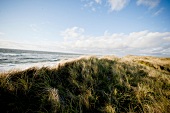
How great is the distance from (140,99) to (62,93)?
2687 millimetres

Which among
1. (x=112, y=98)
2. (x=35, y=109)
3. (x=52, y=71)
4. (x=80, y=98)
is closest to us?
(x=35, y=109)

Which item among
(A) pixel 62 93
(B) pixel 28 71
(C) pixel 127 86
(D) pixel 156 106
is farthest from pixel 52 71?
(D) pixel 156 106

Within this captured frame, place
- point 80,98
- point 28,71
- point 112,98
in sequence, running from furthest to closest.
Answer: point 28,71, point 112,98, point 80,98

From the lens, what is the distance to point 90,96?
133 inches

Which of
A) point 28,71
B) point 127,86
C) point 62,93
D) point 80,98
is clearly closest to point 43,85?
point 62,93

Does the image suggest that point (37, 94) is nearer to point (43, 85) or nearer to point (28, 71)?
point (43, 85)

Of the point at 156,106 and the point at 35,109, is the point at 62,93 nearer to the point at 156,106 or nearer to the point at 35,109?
the point at 35,109

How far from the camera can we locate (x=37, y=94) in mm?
3311

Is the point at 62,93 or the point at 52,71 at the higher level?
the point at 52,71

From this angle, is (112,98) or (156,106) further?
(112,98)

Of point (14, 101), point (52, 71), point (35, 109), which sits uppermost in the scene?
point (52, 71)

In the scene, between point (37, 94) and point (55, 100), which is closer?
point (55, 100)

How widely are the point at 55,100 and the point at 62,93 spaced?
66cm

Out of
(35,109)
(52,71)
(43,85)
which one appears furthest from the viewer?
(52,71)
